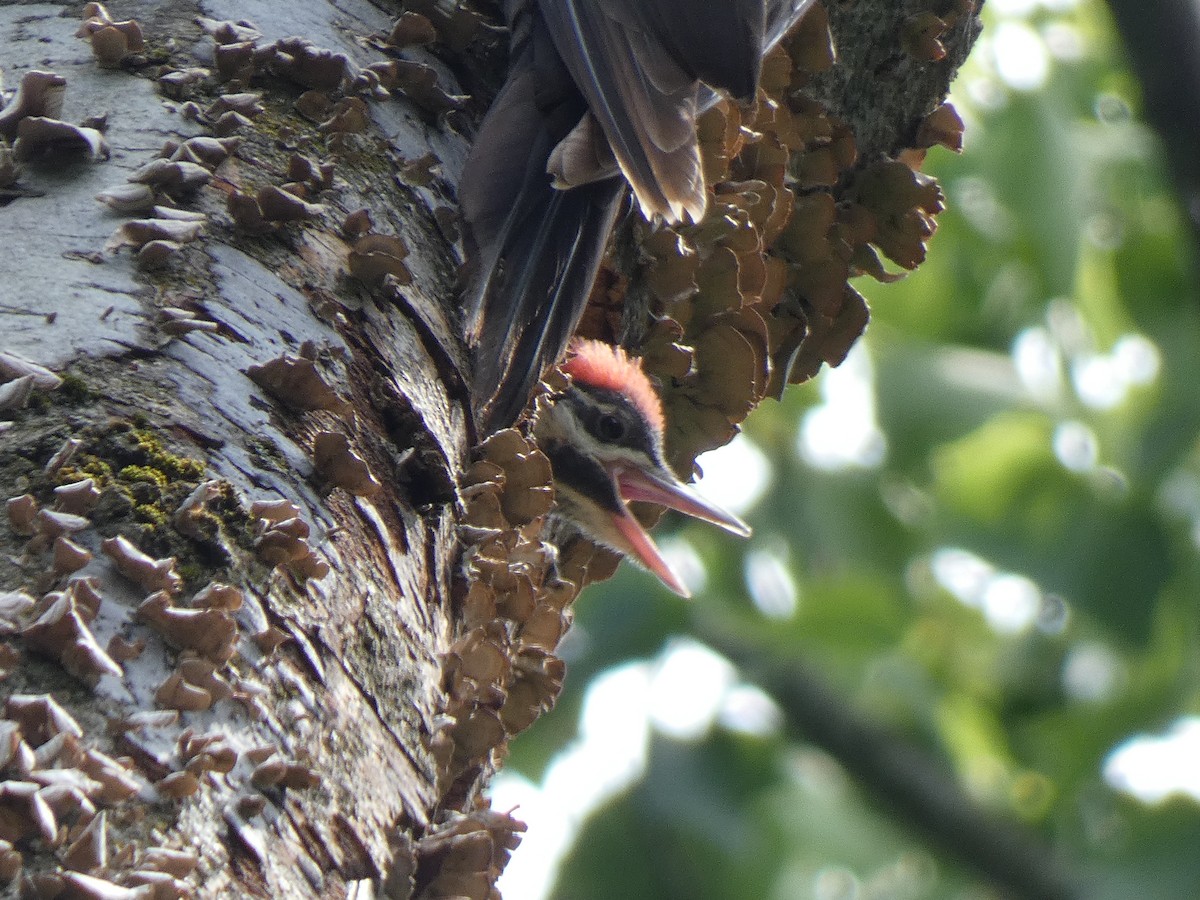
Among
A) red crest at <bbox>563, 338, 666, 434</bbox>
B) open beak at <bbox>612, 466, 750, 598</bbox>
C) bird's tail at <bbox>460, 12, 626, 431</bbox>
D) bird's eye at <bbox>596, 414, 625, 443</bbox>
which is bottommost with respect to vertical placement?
open beak at <bbox>612, 466, 750, 598</bbox>

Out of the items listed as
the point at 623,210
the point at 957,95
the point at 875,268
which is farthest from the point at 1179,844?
the point at 623,210

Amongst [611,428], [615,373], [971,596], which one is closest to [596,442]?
[611,428]

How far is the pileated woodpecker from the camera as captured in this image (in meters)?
1.52

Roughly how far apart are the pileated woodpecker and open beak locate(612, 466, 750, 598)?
23.5 inches

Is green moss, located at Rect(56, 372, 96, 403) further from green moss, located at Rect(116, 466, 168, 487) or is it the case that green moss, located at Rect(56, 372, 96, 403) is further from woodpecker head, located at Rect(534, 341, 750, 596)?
woodpecker head, located at Rect(534, 341, 750, 596)

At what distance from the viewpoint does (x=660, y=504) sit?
2.37 m

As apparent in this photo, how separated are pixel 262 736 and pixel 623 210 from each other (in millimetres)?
987

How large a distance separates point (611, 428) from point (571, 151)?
2.35 feet

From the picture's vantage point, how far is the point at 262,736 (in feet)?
3.31

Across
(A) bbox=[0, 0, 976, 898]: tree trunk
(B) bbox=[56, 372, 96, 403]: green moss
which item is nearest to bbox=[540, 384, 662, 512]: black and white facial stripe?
(A) bbox=[0, 0, 976, 898]: tree trunk

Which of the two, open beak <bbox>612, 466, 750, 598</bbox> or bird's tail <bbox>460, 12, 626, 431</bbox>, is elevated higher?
bird's tail <bbox>460, 12, 626, 431</bbox>

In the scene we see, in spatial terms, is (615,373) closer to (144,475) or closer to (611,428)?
(611,428)

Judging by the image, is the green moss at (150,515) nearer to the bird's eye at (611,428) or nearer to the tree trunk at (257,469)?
the tree trunk at (257,469)

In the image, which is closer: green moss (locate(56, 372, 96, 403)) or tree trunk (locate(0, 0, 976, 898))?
tree trunk (locate(0, 0, 976, 898))
